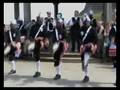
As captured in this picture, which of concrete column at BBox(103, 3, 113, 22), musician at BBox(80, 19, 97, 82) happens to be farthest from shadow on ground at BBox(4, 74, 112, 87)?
concrete column at BBox(103, 3, 113, 22)

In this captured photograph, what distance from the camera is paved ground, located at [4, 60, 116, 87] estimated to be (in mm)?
11176

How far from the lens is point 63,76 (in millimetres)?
12266

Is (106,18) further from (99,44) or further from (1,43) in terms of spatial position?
(1,43)

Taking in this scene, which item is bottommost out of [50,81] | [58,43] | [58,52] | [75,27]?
[50,81]

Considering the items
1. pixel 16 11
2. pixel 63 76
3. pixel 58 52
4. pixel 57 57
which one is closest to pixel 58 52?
pixel 58 52

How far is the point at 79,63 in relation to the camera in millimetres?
14539

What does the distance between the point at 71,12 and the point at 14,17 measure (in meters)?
1.95

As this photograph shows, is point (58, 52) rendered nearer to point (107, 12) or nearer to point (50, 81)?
point (50, 81)

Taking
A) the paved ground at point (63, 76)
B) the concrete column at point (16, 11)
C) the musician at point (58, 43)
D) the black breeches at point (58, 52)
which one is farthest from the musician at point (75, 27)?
the concrete column at point (16, 11)

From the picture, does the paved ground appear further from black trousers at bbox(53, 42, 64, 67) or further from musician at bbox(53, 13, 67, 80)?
black trousers at bbox(53, 42, 64, 67)

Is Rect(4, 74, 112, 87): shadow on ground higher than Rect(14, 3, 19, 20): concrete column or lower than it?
lower

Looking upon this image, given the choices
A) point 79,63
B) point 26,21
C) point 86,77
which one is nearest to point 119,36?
point 86,77

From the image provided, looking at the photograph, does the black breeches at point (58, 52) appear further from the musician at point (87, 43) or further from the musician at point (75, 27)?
A: the musician at point (75, 27)

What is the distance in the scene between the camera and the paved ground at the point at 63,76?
1118 centimetres
